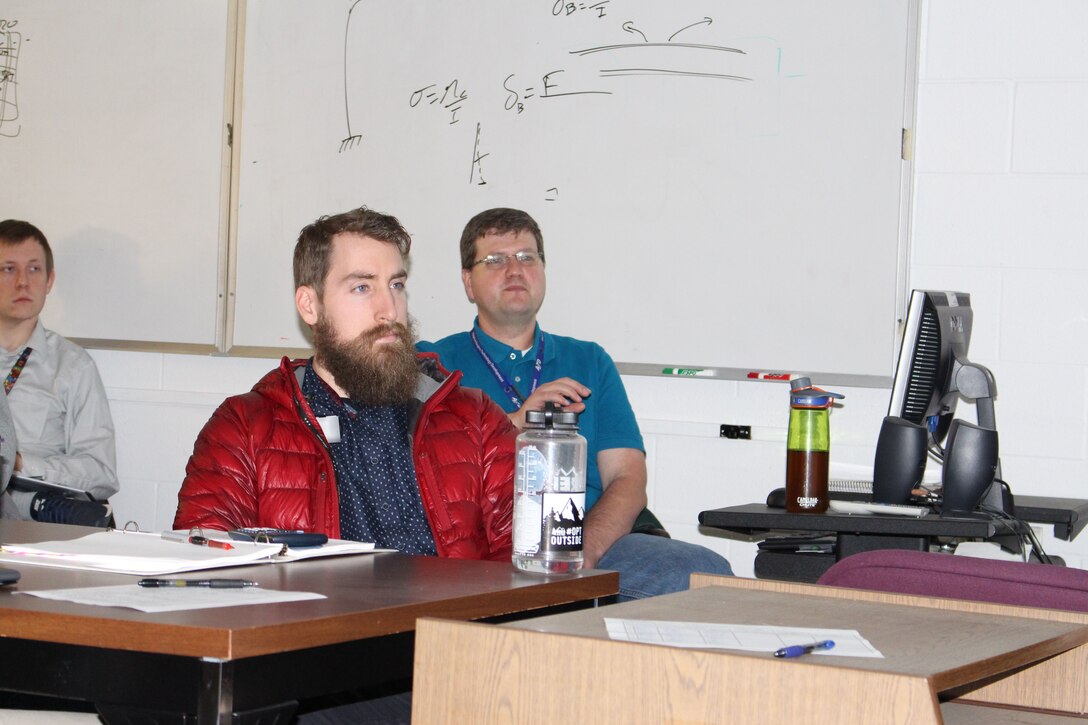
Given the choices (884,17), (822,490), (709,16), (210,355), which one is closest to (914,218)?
(884,17)

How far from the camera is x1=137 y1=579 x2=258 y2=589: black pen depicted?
1.26 metres

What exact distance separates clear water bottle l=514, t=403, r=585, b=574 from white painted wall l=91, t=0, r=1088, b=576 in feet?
6.02

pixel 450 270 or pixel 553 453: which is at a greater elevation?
pixel 450 270

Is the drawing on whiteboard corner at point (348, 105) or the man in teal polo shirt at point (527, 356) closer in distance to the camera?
the man in teal polo shirt at point (527, 356)

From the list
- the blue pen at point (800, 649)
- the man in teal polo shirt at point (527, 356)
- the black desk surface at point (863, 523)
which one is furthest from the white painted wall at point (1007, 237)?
the blue pen at point (800, 649)

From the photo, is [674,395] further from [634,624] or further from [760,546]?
[634,624]

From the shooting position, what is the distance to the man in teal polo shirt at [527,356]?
3.16 m

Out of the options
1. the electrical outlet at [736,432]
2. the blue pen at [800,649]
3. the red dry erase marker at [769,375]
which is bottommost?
the blue pen at [800,649]

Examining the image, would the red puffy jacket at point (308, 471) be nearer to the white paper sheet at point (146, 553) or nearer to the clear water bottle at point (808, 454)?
the white paper sheet at point (146, 553)

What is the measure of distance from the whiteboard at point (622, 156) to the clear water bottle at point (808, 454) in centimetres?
82

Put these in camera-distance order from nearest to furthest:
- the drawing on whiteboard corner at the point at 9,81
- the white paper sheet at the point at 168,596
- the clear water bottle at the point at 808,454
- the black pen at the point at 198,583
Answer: the white paper sheet at the point at 168,596, the black pen at the point at 198,583, the clear water bottle at the point at 808,454, the drawing on whiteboard corner at the point at 9,81

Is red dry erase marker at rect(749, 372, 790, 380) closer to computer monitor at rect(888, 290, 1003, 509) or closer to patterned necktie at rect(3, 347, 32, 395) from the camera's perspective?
computer monitor at rect(888, 290, 1003, 509)

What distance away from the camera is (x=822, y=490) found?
2.36 meters

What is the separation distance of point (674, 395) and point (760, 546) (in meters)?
1.01
